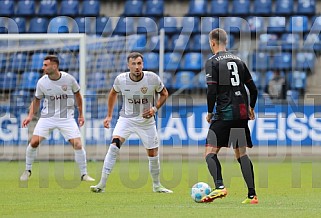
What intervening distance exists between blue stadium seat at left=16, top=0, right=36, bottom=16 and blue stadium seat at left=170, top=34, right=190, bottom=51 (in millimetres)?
4752

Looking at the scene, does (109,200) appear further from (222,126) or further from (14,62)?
(14,62)

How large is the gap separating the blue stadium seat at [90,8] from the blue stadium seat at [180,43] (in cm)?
288

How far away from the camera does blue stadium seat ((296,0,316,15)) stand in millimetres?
24328

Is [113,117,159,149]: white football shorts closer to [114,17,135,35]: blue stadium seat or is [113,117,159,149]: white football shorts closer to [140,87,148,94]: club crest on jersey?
[140,87,148,94]: club crest on jersey

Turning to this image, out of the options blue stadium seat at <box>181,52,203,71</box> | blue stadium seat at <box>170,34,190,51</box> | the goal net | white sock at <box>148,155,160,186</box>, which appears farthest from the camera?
blue stadium seat at <box>170,34,190,51</box>

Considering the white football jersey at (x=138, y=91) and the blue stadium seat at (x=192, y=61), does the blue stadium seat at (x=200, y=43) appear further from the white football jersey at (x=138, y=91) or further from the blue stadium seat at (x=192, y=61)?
the white football jersey at (x=138, y=91)

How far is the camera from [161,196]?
450 inches

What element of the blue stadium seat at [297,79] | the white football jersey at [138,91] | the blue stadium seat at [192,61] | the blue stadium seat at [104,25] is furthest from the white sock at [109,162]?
the blue stadium seat at [104,25]

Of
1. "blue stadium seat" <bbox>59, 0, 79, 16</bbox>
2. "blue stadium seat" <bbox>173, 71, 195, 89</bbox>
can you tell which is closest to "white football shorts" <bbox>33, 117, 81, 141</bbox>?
"blue stadium seat" <bbox>173, 71, 195, 89</bbox>

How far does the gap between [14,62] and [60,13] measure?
4.71 m

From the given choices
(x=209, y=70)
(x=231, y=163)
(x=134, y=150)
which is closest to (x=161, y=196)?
(x=209, y=70)

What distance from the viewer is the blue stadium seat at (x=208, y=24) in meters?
22.4

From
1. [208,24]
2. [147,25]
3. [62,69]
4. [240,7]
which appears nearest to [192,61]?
[208,24]

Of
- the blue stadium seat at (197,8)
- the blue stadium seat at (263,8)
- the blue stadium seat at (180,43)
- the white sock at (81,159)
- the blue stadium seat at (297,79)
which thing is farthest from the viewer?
the blue stadium seat at (197,8)
